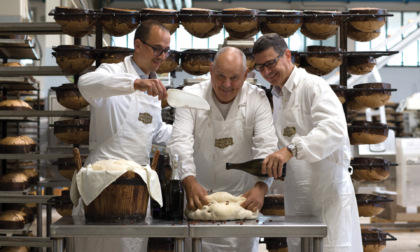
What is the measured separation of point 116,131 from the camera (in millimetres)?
3074

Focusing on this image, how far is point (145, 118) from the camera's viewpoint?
312cm

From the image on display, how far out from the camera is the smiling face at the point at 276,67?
285 cm

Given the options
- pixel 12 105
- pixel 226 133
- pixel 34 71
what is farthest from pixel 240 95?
pixel 12 105

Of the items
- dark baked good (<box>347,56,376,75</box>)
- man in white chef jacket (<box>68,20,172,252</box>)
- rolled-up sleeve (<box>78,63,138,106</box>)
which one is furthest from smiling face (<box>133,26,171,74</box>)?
dark baked good (<box>347,56,376,75</box>)

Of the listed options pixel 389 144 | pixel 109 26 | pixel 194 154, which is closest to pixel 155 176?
pixel 194 154

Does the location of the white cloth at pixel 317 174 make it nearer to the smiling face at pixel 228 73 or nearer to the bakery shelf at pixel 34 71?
the smiling face at pixel 228 73

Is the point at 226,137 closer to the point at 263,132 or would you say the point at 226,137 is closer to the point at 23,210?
the point at 263,132

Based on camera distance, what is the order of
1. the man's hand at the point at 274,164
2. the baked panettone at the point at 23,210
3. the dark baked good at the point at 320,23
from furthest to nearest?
the baked panettone at the point at 23,210 < the dark baked good at the point at 320,23 < the man's hand at the point at 274,164

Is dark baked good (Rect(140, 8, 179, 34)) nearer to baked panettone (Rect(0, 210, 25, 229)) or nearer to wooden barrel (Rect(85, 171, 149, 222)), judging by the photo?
wooden barrel (Rect(85, 171, 149, 222))

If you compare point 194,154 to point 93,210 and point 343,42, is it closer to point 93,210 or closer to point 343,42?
point 93,210

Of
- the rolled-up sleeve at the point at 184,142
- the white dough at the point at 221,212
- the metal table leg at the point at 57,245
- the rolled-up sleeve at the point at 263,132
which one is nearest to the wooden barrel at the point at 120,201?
the metal table leg at the point at 57,245

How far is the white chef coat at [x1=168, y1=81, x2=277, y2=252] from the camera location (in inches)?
115

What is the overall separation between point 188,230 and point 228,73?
0.85m

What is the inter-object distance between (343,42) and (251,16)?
753mm
